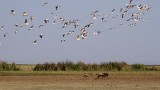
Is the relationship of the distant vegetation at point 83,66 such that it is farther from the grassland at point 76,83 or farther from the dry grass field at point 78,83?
the dry grass field at point 78,83

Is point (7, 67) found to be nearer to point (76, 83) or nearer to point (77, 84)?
point (76, 83)

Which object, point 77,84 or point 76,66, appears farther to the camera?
point 76,66

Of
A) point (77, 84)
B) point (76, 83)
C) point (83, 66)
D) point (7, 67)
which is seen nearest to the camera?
point (77, 84)

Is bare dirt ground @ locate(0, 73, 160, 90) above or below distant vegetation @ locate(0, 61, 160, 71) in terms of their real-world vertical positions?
below

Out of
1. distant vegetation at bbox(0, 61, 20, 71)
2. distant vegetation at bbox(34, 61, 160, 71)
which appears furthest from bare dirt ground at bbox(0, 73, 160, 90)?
distant vegetation at bbox(0, 61, 20, 71)

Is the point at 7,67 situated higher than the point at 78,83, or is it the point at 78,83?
the point at 7,67

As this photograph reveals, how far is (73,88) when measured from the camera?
30.2m

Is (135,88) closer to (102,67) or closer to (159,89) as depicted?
(159,89)

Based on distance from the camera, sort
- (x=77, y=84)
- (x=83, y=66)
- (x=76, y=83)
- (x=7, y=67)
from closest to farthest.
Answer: (x=77, y=84) < (x=76, y=83) < (x=7, y=67) < (x=83, y=66)

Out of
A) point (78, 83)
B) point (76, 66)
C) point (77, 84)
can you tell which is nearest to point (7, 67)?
point (76, 66)

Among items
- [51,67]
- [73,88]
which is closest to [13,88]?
[73,88]

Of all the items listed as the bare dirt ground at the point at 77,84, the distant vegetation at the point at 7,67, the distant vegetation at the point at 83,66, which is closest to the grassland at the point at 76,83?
the bare dirt ground at the point at 77,84

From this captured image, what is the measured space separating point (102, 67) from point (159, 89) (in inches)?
1084

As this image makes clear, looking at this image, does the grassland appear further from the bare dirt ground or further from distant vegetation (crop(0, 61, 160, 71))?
distant vegetation (crop(0, 61, 160, 71))
